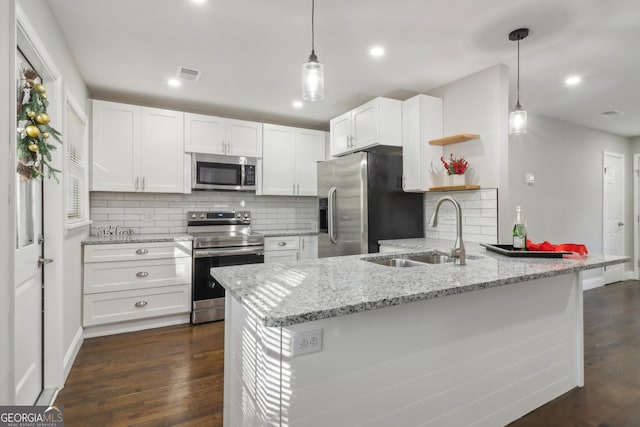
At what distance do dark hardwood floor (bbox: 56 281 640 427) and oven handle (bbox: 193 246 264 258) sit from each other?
730 mm

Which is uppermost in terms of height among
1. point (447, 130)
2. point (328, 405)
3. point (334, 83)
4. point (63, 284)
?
point (334, 83)

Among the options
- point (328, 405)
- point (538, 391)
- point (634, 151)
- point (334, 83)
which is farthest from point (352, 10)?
point (634, 151)

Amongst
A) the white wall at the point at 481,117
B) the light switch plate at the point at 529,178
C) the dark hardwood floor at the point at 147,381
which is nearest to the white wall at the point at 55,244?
the dark hardwood floor at the point at 147,381

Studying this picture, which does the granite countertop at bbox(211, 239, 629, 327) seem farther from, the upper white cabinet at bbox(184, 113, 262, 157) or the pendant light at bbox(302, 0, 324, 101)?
the upper white cabinet at bbox(184, 113, 262, 157)

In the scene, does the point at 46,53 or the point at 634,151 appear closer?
the point at 46,53

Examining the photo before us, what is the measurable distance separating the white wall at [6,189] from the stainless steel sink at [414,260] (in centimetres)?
169

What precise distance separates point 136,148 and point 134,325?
181cm

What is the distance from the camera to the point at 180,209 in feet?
13.3

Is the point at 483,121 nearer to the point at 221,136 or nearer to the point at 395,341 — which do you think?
the point at 395,341

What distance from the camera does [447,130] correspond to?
336cm

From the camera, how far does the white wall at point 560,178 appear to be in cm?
419

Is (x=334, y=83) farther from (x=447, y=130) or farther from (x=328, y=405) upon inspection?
(x=328, y=405)

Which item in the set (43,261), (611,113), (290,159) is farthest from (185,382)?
(611,113)

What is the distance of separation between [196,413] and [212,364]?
24.4 inches
